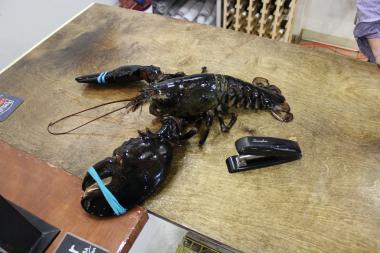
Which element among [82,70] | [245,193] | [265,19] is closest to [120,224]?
[245,193]

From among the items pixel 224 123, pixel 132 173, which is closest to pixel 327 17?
pixel 224 123

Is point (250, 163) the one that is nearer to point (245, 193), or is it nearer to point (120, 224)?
point (245, 193)

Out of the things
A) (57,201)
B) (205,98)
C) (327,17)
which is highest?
(205,98)

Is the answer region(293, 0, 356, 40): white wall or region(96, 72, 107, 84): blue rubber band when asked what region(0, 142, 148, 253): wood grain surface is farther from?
region(293, 0, 356, 40): white wall

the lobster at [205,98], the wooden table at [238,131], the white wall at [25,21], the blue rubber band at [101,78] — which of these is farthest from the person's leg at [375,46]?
the white wall at [25,21]

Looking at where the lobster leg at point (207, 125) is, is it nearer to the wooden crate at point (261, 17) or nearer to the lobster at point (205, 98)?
the lobster at point (205, 98)

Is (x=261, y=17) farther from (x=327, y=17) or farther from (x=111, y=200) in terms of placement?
(x=111, y=200)
